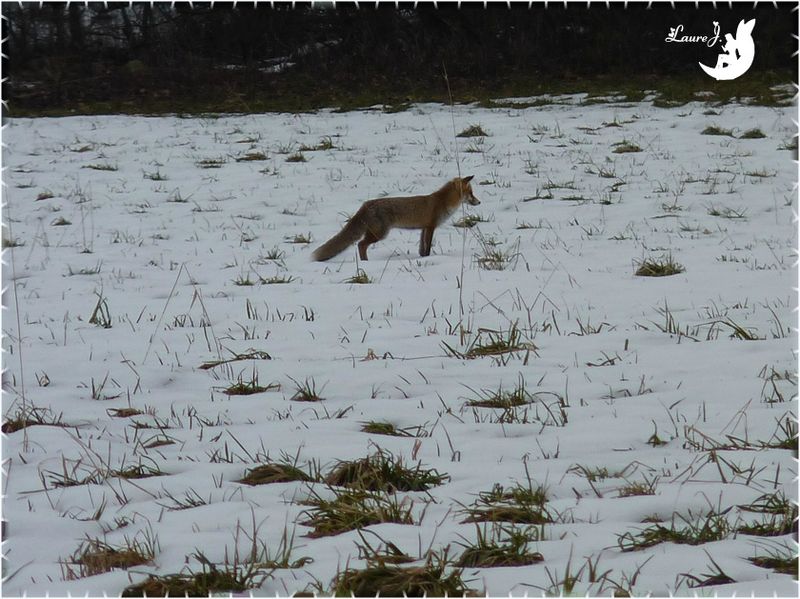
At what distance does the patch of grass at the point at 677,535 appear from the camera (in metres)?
2.46

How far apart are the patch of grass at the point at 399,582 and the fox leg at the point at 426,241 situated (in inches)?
225

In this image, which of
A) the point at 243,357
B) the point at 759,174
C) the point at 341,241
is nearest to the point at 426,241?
the point at 341,241

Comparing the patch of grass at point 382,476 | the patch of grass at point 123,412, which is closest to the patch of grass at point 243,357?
the patch of grass at point 123,412

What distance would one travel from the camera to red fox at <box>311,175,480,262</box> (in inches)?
307

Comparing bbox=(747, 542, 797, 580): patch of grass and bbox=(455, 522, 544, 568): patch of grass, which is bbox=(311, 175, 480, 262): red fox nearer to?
bbox=(455, 522, 544, 568): patch of grass

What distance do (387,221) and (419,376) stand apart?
3.90 metres

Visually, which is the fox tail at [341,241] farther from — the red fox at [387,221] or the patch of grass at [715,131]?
the patch of grass at [715,131]

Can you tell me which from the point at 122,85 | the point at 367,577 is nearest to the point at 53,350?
the point at 367,577

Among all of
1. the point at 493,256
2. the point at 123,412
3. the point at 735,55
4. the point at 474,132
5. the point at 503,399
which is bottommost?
the point at 123,412

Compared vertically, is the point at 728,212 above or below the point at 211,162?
below

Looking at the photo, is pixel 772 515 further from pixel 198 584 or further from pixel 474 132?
pixel 474 132

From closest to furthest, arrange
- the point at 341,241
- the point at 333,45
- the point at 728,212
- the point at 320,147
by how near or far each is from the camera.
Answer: the point at 341,241 → the point at 728,212 → the point at 320,147 → the point at 333,45

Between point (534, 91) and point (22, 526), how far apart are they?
1793cm

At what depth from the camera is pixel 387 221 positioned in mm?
8023
